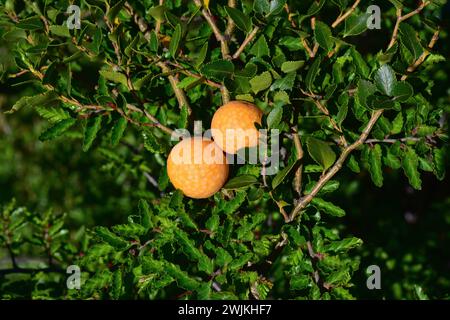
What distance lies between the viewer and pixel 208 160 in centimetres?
129

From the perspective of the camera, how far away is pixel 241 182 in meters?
1.31

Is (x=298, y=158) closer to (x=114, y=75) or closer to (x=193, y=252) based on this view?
(x=193, y=252)

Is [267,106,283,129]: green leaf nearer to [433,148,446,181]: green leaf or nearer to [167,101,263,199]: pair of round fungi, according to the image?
[167,101,263,199]: pair of round fungi

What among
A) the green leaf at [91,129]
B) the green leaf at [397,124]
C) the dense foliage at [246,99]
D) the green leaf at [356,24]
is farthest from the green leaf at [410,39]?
the green leaf at [91,129]

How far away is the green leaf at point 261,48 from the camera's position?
1.35 metres

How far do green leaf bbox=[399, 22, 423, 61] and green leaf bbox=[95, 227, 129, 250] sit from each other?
836 millimetres

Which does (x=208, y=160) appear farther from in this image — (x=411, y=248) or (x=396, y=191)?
(x=396, y=191)

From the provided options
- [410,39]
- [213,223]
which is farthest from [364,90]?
[213,223]

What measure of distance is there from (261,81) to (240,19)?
0.50 feet

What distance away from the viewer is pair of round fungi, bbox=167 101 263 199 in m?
1.26

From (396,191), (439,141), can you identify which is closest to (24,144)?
(396,191)

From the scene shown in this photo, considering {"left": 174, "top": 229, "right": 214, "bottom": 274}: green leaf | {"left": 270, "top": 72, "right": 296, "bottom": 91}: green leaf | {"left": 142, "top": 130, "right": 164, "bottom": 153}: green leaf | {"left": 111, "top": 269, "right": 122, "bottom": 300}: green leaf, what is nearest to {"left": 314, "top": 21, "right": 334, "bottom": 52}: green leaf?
{"left": 270, "top": 72, "right": 296, "bottom": 91}: green leaf

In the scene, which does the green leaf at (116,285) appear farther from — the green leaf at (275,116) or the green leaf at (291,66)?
the green leaf at (291,66)

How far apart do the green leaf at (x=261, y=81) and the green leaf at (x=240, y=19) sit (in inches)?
4.7
